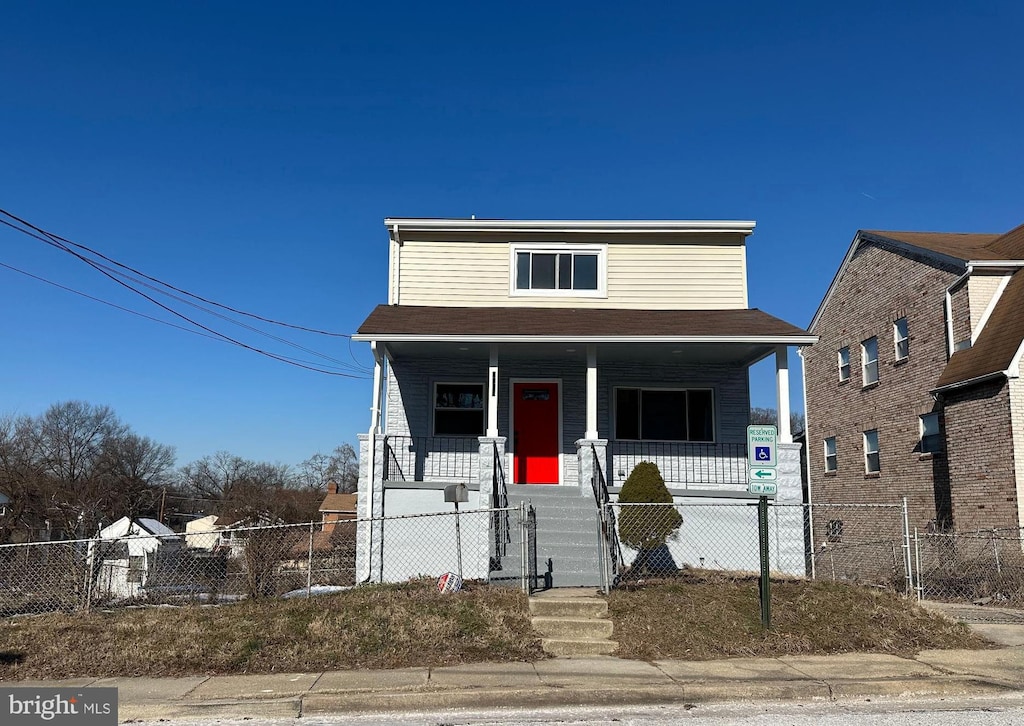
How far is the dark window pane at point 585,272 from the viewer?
54.2 feet

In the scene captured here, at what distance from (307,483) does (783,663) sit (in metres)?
68.1

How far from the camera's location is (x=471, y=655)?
25.7 ft

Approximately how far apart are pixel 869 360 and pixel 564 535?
1287cm

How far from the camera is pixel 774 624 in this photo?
8.66 m

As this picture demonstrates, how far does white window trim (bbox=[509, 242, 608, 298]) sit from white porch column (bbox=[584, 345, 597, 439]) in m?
2.65

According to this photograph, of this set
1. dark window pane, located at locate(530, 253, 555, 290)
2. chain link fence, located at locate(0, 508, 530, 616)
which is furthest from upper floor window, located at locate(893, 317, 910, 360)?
chain link fence, located at locate(0, 508, 530, 616)

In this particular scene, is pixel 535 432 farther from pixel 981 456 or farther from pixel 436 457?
pixel 981 456

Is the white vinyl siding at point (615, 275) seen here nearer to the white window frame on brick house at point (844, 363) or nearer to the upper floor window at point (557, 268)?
the upper floor window at point (557, 268)

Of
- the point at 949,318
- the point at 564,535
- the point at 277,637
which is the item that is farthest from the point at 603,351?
the point at 277,637

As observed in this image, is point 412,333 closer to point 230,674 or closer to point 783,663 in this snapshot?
point 230,674

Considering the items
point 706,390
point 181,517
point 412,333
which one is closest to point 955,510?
point 706,390

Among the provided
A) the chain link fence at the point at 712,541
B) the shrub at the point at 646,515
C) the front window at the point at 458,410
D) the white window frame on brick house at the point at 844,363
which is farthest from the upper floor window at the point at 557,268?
the white window frame on brick house at the point at 844,363

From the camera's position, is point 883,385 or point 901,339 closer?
point 901,339

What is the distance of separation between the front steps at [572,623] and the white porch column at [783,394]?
5.63 metres
